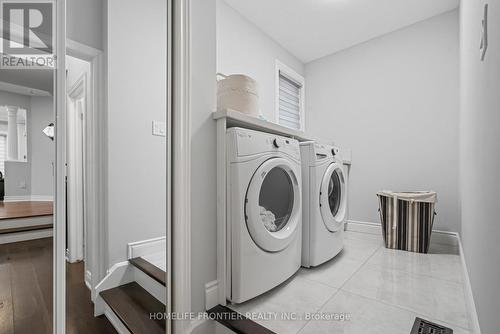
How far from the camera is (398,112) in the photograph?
8.53ft

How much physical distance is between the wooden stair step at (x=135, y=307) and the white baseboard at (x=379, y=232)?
95.4 inches

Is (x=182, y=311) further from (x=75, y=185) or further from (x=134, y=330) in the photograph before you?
(x=75, y=185)

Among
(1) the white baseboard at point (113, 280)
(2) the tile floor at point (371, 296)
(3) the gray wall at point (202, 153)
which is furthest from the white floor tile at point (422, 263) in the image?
(1) the white baseboard at point (113, 280)

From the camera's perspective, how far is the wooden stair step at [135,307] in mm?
1003

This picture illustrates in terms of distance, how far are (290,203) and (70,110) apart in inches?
48.5

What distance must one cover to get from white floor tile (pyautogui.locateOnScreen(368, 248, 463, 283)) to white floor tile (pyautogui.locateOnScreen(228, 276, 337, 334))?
0.69 metres

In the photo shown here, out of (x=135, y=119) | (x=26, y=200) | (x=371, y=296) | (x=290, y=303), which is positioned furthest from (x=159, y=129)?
(x=371, y=296)

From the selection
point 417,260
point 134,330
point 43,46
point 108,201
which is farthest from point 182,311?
point 417,260

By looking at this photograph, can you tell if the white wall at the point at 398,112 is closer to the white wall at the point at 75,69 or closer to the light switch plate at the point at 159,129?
the light switch plate at the point at 159,129

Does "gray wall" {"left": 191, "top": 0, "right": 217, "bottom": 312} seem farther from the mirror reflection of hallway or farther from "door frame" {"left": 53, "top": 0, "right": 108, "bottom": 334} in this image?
the mirror reflection of hallway

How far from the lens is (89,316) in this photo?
37.0 inches

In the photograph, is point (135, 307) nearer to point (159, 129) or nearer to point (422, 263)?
point (159, 129)

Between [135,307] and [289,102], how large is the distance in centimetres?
298

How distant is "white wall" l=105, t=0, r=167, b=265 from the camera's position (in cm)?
99
